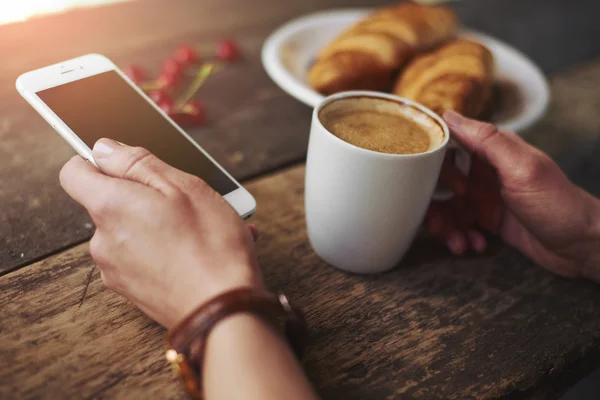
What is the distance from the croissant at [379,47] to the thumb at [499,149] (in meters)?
0.30

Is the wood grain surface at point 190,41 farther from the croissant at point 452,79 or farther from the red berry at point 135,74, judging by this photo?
the croissant at point 452,79

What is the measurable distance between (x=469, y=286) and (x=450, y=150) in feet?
0.59

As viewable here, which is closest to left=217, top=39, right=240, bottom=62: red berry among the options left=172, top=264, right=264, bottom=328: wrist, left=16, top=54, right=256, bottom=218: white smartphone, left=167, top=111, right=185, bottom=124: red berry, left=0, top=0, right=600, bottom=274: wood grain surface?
left=0, top=0, right=600, bottom=274: wood grain surface

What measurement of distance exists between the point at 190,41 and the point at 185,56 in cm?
11

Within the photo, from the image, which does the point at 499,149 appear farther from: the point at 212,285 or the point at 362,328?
the point at 212,285

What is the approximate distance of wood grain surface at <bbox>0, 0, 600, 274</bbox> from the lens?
642mm

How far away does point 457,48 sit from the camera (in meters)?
0.92

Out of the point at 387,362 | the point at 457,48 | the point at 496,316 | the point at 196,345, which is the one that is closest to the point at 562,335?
the point at 496,316

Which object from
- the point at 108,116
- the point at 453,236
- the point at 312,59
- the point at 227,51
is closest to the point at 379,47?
the point at 312,59

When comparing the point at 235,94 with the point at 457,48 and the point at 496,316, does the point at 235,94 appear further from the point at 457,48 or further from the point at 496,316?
the point at 496,316

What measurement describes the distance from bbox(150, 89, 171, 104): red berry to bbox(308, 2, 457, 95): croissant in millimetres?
253

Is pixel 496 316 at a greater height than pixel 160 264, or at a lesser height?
lesser

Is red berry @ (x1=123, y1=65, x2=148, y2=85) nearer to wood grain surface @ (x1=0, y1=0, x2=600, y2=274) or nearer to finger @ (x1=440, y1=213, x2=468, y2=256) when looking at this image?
wood grain surface @ (x1=0, y1=0, x2=600, y2=274)

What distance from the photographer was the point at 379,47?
930 millimetres
